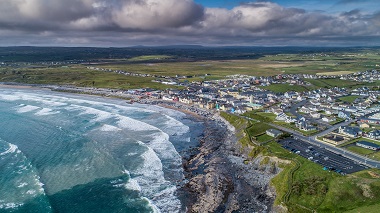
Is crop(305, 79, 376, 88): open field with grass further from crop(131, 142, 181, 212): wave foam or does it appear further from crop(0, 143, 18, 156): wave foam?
crop(0, 143, 18, 156): wave foam

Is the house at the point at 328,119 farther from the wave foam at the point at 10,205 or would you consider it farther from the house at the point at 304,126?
the wave foam at the point at 10,205

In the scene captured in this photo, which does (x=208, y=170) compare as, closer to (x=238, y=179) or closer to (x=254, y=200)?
(x=238, y=179)

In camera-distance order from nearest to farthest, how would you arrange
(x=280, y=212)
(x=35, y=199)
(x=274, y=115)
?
1. (x=280, y=212)
2. (x=35, y=199)
3. (x=274, y=115)

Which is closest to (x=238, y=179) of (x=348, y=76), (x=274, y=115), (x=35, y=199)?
(x=35, y=199)

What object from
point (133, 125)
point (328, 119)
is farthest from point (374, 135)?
point (133, 125)

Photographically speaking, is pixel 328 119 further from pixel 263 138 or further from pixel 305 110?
pixel 263 138

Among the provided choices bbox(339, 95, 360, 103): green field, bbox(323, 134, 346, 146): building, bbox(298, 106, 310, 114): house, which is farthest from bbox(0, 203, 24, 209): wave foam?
bbox(339, 95, 360, 103): green field
